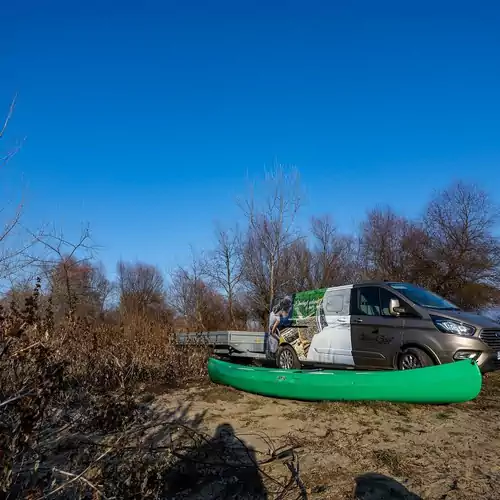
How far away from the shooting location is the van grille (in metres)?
7.24

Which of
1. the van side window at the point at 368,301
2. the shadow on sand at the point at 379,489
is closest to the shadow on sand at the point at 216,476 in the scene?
the shadow on sand at the point at 379,489

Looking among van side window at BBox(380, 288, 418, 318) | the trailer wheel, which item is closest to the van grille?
van side window at BBox(380, 288, 418, 318)

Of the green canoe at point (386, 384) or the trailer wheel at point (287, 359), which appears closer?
the green canoe at point (386, 384)

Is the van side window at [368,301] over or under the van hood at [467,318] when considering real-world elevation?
over

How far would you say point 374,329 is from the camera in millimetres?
8234

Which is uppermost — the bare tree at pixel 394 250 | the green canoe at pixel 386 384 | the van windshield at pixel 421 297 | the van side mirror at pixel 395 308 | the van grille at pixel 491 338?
the bare tree at pixel 394 250

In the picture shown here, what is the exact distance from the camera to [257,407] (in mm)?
7250

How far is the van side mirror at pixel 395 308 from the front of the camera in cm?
791

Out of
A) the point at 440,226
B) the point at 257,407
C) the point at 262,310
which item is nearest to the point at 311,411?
the point at 257,407

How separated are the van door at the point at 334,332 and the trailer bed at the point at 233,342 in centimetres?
250

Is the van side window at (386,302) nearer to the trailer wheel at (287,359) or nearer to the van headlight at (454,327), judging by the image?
the van headlight at (454,327)

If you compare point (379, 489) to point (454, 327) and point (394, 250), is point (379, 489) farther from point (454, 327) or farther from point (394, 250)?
point (394, 250)

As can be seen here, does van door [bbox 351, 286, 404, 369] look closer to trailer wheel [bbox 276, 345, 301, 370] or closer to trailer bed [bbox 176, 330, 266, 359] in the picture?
trailer wheel [bbox 276, 345, 301, 370]

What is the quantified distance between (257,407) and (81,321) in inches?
167
